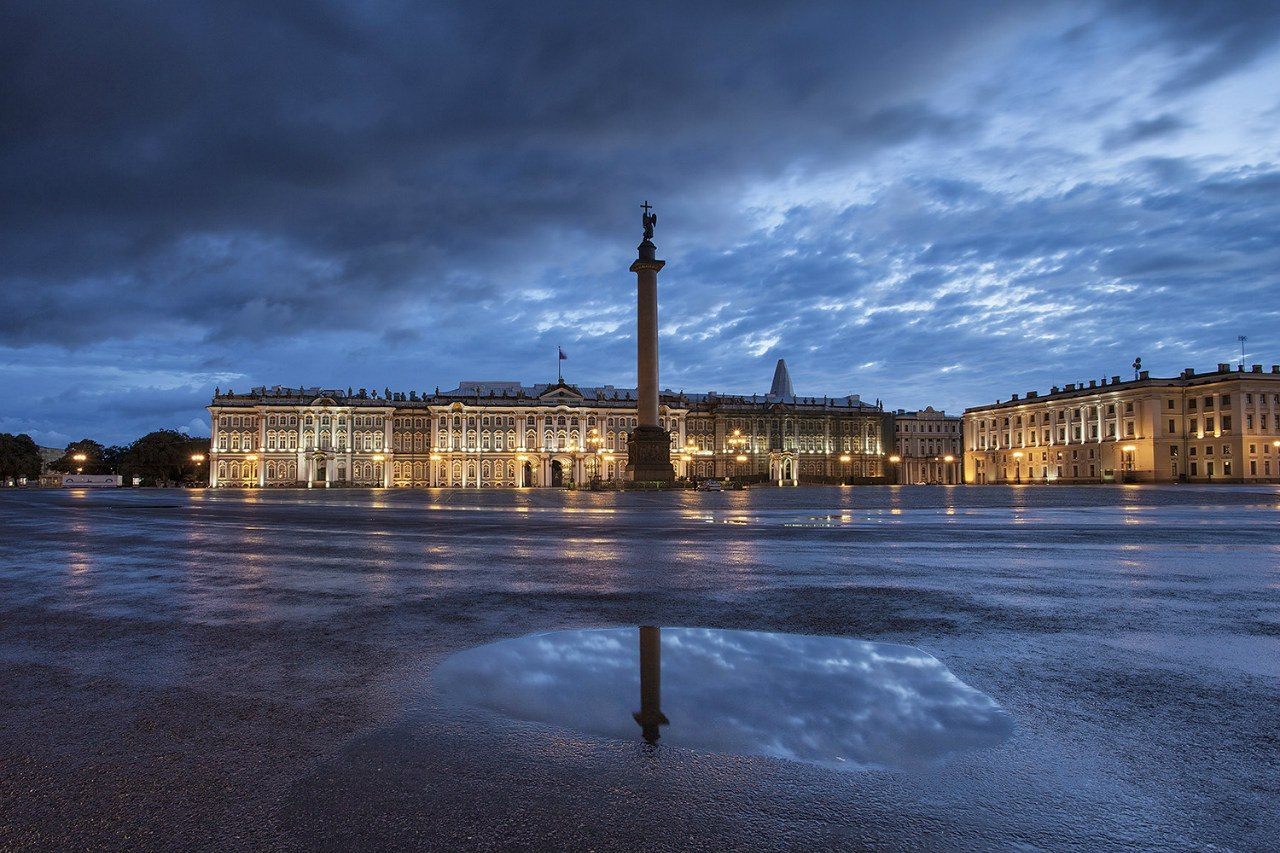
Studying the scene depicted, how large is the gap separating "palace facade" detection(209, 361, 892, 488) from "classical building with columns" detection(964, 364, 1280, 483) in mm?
25895

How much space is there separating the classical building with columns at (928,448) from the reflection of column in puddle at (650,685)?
12250 cm

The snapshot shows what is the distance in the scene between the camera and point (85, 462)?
395 ft

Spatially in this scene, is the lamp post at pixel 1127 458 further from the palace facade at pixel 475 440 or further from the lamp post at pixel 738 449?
the lamp post at pixel 738 449

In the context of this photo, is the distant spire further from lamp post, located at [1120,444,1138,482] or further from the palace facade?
lamp post, located at [1120,444,1138,482]

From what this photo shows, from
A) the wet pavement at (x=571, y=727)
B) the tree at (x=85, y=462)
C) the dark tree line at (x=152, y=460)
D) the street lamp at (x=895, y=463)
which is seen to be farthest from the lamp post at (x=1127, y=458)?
the tree at (x=85, y=462)

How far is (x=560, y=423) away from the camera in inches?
4213

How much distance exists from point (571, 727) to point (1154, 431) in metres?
102

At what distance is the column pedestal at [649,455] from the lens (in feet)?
168

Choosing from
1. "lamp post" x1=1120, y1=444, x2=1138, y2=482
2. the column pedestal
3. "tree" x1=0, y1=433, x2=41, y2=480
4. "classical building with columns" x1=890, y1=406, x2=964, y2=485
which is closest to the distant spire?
"classical building with columns" x1=890, y1=406, x2=964, y2=485

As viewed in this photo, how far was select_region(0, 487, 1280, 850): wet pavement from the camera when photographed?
2754mm

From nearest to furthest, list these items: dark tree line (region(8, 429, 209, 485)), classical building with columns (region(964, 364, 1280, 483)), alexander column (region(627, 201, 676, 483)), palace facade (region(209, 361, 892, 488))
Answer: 1. alexander column (region(627, 201, 676, 483))
2. classical building with columns (region(964, 364, 1280, 483))
3. dark tree line (region(8, 429, 209, 485))
4. palace facade (region(209, 361, 892, 488))

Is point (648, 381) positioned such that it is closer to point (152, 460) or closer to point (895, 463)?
point (895, 463)

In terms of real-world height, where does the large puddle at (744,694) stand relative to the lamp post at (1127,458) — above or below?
below

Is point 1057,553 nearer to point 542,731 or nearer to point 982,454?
point 542,731
